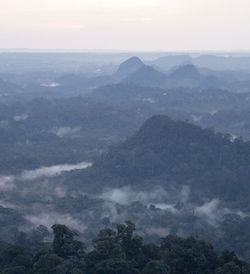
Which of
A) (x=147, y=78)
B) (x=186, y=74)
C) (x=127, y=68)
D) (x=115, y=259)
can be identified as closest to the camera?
(x=115, y=259)

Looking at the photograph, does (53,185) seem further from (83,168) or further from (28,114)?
(28,114)

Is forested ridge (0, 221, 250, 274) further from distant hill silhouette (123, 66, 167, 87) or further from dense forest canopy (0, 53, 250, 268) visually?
distant hill silhouette (123, 66, 167, 87)

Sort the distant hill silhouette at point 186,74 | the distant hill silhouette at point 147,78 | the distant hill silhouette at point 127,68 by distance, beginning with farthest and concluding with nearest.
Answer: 1. the distant hill silhouette at point 127,68
2. the distant hill silhouette at point 186,74
3. the distant hill silhouette at point 147,78

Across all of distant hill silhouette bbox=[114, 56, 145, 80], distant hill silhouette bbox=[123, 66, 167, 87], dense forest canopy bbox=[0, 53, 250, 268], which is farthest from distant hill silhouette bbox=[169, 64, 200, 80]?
dense forest canopy bbox=[0, 53, 250, 268]

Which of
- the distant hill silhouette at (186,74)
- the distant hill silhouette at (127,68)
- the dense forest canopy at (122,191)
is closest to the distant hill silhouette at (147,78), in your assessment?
the distant hill silhouette at (186,74)

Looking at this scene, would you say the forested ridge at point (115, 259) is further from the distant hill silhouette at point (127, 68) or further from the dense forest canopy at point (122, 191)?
the distant hill silhouette at point (127, 68)

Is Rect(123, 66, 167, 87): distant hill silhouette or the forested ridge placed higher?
the forested ridge

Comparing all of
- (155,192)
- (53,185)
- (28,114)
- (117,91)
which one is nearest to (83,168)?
(53,185)

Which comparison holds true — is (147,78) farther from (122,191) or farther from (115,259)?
(115,259)

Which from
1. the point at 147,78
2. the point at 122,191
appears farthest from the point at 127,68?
the point at 122,191

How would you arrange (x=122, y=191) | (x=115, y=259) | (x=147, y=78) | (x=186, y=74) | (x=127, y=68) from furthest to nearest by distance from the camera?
1. (x=127, y=68)
2. (x=186, y=74)
3. (x=147, y=78)
4. (x=122, y=191)
5. (x=115, y=259)

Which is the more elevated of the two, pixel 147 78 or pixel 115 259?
pixel 115 259
